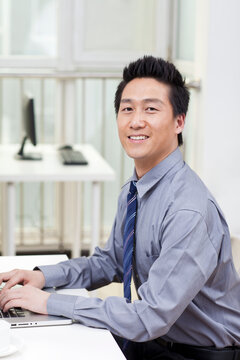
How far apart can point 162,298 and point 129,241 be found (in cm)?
25

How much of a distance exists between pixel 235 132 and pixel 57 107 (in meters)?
1.20

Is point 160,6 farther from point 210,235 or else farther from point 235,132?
point 210,235

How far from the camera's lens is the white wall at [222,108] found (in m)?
3.32

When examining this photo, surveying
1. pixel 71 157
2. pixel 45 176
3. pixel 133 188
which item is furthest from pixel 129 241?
→ pixel 71 157

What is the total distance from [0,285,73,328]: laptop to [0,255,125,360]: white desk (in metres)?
0.01

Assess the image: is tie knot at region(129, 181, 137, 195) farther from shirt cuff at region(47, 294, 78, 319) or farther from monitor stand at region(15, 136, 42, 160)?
monitor stand at region(15, 136, 42, 160)

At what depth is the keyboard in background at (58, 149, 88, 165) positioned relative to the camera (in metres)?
3.31

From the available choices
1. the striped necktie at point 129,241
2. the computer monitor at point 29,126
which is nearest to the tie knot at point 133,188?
the striped necktie at point 129,241

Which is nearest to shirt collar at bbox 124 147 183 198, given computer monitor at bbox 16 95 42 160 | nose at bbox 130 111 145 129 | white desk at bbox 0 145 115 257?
nose at bbox 130 111 145 129

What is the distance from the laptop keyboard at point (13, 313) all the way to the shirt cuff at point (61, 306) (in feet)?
0.21

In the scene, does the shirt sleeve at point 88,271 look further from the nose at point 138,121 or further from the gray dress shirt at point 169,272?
the nose at point 138,121

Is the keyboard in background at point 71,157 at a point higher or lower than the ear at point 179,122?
lower

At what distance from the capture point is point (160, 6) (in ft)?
13.6

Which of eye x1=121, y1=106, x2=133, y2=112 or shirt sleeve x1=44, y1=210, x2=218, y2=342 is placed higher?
eye x1=121, y1=106, x2=133, y2=112
